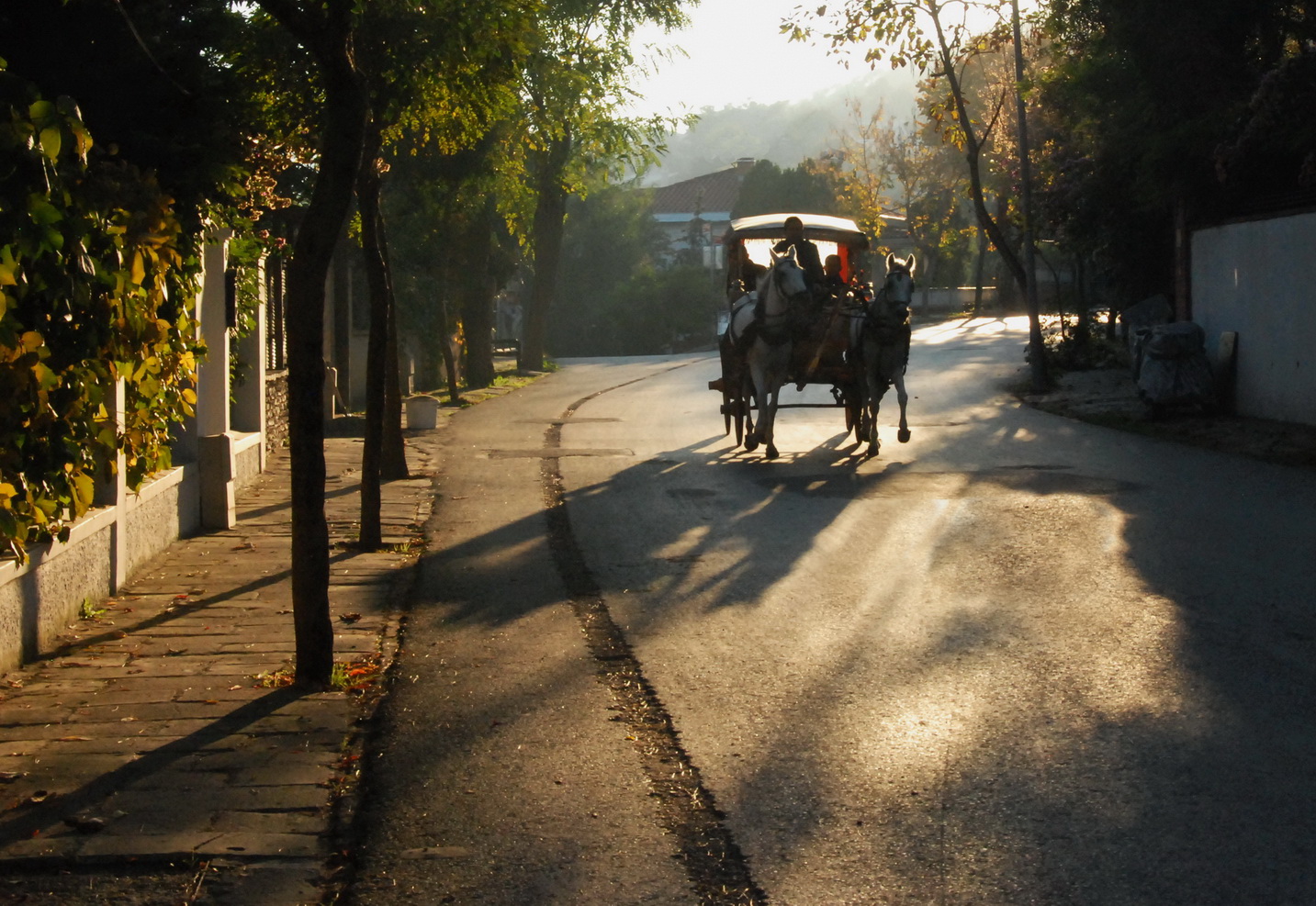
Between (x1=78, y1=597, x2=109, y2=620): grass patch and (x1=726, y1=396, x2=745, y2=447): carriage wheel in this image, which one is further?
(x1=726, y1=396, x2=745, y2=447): carriage wheel

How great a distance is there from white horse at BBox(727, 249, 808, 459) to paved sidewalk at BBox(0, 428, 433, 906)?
6.83m

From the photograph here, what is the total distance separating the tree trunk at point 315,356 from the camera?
Result: 6824 millimetres

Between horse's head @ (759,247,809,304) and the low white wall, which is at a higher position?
horse's head @ (759,247,809,304)

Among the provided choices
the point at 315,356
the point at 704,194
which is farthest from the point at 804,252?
the point at 704,194

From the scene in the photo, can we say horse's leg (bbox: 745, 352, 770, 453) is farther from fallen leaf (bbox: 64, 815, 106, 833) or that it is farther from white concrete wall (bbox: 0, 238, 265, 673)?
fallen leaf (bbox: 64, 815, 106, 833)

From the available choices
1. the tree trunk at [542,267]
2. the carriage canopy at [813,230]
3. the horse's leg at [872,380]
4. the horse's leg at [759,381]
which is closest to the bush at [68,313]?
the horse's leg at [759,381]

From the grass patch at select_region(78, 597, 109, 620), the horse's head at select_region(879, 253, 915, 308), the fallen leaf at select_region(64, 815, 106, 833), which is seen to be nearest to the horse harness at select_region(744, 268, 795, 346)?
the horse's head at select_region(879, 253, 915, 308)

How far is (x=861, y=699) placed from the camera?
6.58m

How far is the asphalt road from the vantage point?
4.68 metres

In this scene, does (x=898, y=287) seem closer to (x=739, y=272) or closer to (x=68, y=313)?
(x=739, y=272)

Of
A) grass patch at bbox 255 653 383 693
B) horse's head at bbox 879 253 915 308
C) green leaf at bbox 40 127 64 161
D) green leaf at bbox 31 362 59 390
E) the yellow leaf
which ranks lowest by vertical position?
grass patch at bbox 255 653 383 693

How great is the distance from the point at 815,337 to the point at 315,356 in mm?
10644

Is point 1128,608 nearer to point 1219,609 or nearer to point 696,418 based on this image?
point 1219,609

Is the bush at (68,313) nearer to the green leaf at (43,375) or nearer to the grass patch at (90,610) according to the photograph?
the green leaf at (43,375)
